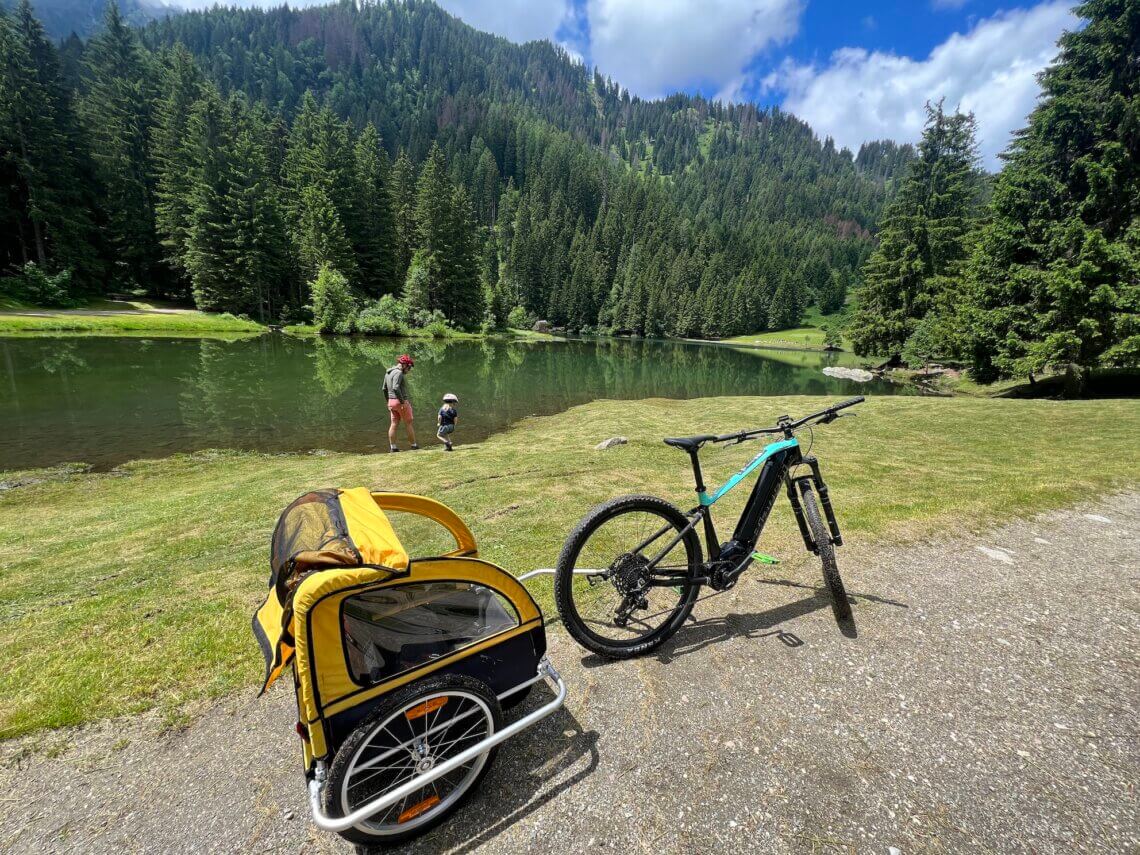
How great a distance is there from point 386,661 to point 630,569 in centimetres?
210

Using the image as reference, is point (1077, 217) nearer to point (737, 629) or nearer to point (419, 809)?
point (737, 629)

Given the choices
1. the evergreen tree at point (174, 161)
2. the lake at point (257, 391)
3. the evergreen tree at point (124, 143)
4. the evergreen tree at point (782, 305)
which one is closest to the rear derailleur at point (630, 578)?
the lake at point (257, 391)

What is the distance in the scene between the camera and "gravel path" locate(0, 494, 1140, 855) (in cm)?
259

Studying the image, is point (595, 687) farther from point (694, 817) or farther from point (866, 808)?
point (866, 808)

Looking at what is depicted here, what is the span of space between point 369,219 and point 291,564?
3187 inches

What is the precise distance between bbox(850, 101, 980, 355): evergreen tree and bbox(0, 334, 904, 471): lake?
444 inches

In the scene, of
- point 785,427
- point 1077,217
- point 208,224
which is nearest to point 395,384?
point 785,427

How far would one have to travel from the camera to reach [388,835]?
2506mm

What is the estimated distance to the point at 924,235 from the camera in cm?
4356

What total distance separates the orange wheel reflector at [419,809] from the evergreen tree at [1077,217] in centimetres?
3012

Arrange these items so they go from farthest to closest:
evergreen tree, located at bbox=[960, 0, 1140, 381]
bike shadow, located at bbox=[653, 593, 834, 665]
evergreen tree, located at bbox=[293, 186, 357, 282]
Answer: evergreen tree, located at bbox=[293, 186, 357, 282], evergreen tree, located at bbox=[960, 0, 1140, 381], bike shadow, located at bbox=[653, 593, 834, 665]

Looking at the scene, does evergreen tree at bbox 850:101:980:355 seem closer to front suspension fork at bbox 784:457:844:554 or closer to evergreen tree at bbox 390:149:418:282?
front suspension fork at bbox 784:457:844:554

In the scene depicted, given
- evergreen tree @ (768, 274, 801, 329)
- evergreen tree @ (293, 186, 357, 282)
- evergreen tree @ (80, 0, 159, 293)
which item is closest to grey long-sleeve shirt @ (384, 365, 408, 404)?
Result: evergreen tree @ (293, 186, 357, 282)

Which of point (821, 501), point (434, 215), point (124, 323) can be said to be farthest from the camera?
point (434, 215)
